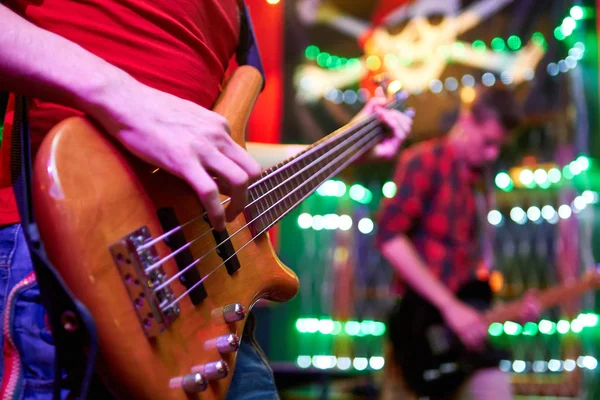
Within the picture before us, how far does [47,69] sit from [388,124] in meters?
1.05

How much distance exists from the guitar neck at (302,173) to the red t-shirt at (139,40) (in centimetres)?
18

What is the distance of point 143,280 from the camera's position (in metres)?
0.66

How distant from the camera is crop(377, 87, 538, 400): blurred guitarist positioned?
2918 mm

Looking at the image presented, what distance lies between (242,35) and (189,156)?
0.63m

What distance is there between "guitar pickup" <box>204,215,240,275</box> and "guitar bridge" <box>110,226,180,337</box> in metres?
0.14

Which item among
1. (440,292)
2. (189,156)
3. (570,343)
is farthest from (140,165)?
(570,343)

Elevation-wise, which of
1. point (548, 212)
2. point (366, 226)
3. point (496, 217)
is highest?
point (548, 212)

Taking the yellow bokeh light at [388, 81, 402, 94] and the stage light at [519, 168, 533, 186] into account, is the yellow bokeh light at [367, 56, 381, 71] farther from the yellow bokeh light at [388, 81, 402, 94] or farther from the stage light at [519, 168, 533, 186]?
the yellow bokeh light at [388, 81, 402, 94]

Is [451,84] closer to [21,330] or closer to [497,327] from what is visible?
[497,327]

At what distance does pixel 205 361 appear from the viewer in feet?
2.43

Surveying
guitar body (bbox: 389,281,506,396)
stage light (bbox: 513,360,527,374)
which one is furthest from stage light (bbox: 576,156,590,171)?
guitar body (bbox: 389,281,506,396)

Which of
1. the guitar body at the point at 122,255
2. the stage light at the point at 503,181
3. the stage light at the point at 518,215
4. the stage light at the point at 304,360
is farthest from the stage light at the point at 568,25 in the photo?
the guitar body at the point at 122,255

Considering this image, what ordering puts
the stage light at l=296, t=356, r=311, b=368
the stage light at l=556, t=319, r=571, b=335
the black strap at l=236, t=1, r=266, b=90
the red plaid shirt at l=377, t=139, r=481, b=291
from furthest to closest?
the stage light at l=296, t=356, r=311, b=368
the stage light at l=556, t=319, r=571, b=335
the red plaid shirt at l=377, t=139, r=481, b=291
the black strap at l=236, t=1, r=266, b=90

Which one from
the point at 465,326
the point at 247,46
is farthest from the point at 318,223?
the point at 247,46
